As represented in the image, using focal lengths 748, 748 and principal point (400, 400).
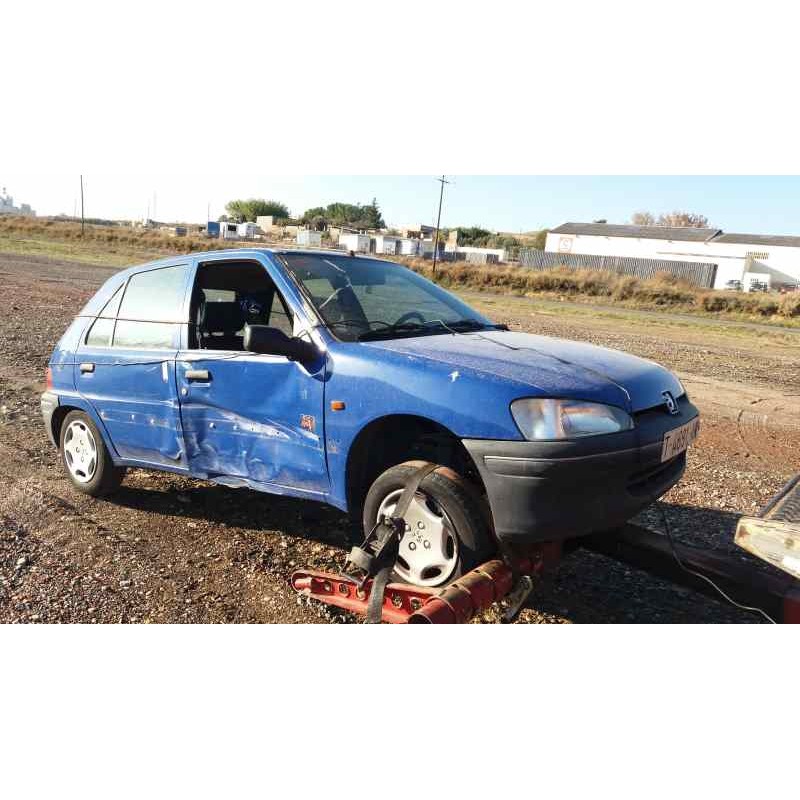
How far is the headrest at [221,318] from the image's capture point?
4715 mm

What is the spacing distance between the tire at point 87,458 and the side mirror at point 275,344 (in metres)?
1.93

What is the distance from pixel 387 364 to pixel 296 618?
4.35 feet

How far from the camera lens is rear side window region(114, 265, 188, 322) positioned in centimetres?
470

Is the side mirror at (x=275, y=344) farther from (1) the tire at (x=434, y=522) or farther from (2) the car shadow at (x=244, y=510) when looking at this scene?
(2) the car shadow at (x=244, y=510)

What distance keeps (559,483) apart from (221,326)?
2.69 meters

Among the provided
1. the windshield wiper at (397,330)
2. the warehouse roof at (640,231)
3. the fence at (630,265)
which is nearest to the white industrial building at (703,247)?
the warehouse roof at (640,231)

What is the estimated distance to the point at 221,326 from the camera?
15.9 ft

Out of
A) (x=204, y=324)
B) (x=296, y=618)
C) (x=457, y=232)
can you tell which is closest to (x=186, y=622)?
(x=296, y=618)

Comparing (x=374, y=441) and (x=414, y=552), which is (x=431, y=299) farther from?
(x=414, y=552)

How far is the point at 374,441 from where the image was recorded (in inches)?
145

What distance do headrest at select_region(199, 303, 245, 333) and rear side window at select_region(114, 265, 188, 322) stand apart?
156 millimetres

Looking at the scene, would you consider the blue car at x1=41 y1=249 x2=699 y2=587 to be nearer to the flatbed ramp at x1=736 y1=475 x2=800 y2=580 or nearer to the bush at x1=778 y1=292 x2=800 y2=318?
the flatbed ramp at x1=736 y1=475 x2=800 y2=580

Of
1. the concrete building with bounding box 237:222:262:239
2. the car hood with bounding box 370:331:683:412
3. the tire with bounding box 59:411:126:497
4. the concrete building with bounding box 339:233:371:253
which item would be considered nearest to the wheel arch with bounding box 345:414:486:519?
the car hood with bounding box 370:331:683:412

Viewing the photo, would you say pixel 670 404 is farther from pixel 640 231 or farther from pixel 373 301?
pixel 640 231
